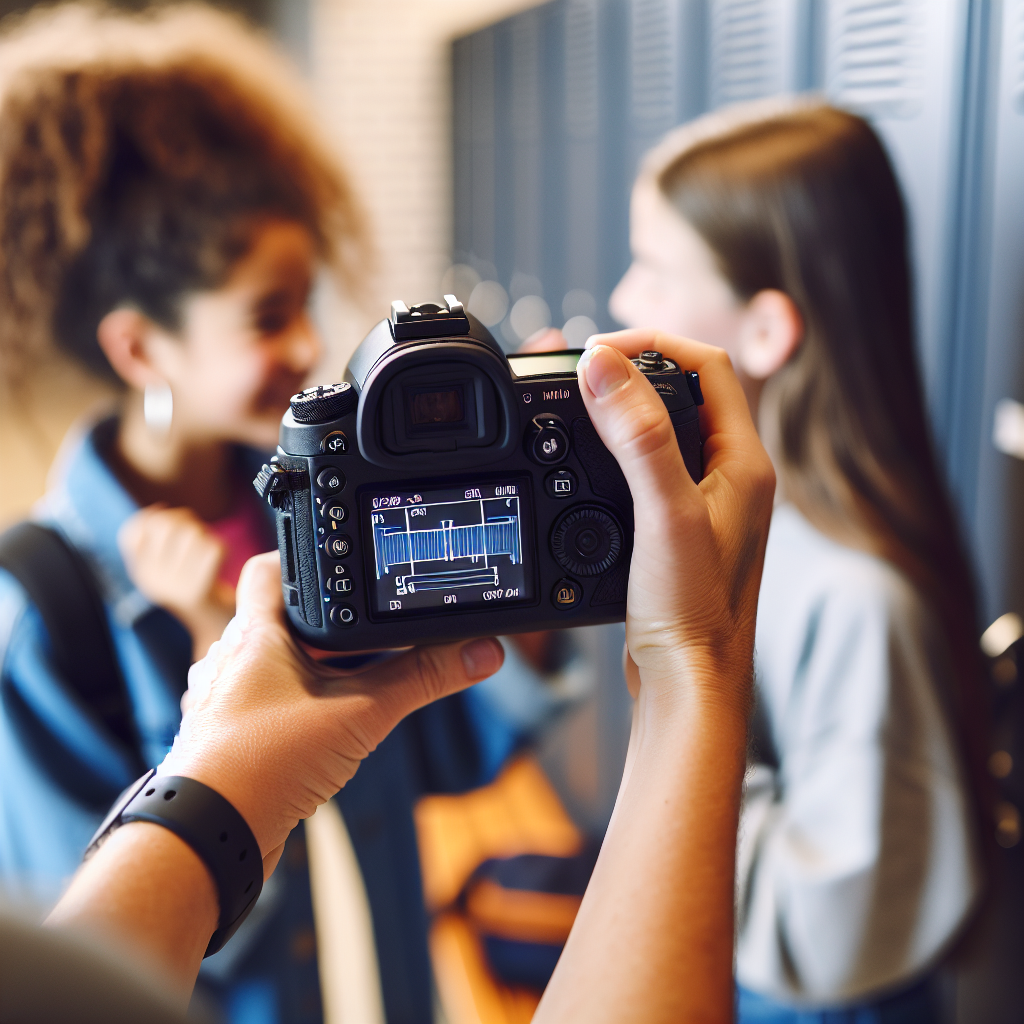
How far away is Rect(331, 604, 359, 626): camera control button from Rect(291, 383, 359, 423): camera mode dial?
13 centimetres

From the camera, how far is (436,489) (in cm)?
60

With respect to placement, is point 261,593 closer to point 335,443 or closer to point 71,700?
point 335,443

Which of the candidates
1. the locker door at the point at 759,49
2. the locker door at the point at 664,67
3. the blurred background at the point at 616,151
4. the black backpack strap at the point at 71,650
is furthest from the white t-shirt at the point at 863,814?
the locker door at the point at 664,67

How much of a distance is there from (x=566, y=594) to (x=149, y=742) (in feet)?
2.21

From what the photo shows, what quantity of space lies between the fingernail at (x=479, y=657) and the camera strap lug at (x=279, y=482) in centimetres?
17

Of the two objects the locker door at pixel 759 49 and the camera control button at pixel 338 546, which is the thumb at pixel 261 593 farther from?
the locker door at pixel 759 49

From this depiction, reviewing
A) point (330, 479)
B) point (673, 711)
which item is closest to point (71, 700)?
point (330, 479)

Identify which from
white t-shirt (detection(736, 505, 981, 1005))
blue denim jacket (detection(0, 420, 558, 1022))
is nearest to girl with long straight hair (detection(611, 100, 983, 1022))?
white t-shirt (detection(736, 505, 981, 1005))

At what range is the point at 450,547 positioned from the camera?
606mm

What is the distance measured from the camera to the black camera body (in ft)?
1.93

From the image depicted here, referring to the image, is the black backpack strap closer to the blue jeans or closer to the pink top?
the pink top

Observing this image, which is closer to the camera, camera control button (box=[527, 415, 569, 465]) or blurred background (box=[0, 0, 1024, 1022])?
camera control button (box=[527, 415, 569, 465])

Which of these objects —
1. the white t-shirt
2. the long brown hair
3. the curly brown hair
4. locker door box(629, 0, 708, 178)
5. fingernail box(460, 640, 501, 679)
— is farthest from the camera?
locker door box(629, 0, 708, 178)

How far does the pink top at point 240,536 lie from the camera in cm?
131
